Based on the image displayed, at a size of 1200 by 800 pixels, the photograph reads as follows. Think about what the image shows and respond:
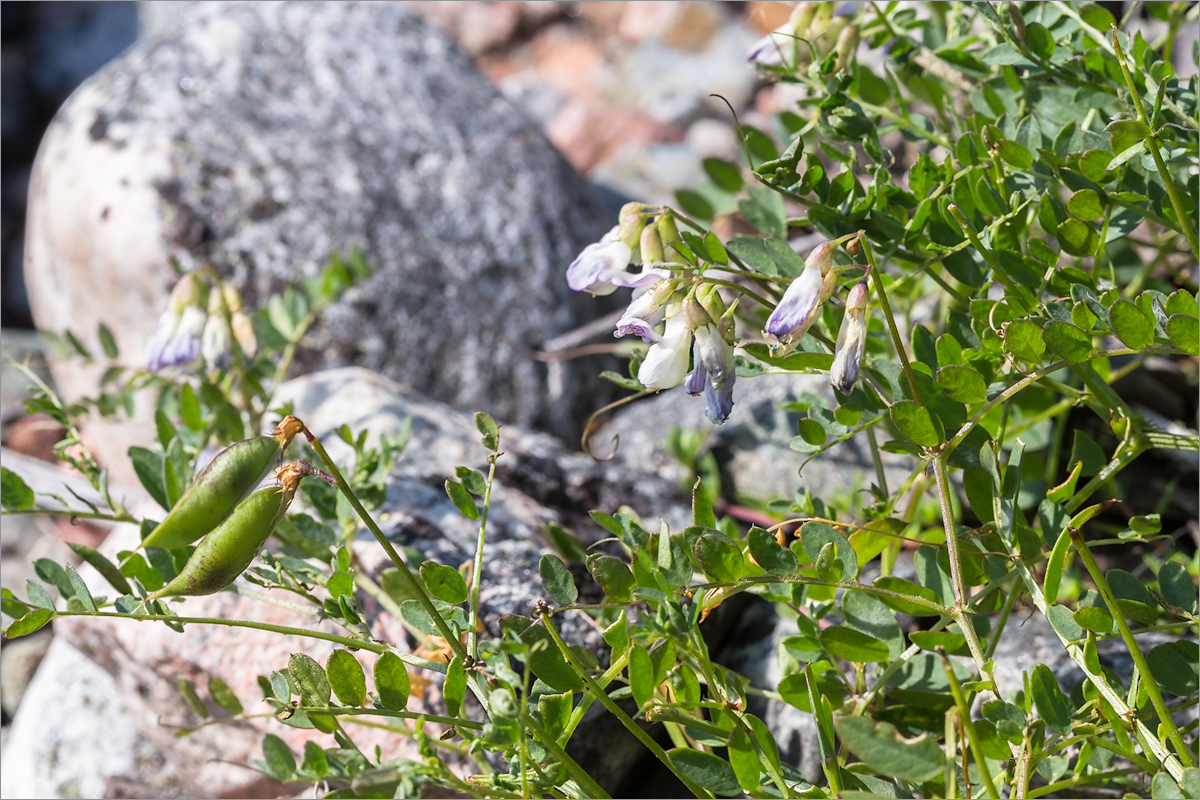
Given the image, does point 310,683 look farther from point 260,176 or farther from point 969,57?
point 260,176

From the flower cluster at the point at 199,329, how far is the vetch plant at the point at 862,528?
0.72ft

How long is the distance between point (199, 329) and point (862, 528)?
99 cm

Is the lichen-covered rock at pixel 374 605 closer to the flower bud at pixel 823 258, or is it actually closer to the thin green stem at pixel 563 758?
the thin green stem at pixel 563 758

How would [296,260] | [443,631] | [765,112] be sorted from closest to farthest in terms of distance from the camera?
[443,631] < [296,260] < [765,112]

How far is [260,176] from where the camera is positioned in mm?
2336

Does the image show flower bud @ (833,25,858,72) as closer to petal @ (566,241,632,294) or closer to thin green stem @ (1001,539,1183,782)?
petal @ (566,241,632,294)

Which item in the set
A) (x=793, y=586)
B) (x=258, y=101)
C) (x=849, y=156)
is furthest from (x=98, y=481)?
(x=258, y=101)

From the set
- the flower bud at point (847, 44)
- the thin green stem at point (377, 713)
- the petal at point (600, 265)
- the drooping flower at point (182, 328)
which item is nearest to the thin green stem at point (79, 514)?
the drooping flower at point (182, 328)

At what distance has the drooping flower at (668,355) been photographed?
91cm

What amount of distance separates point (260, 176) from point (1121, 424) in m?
1.90

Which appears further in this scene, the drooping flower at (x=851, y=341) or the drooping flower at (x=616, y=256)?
the drooping flower at (x=616, y=256)

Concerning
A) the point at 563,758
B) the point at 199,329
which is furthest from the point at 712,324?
the point at 199,329

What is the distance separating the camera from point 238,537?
0.81 meters

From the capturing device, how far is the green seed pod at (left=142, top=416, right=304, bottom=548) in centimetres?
84
